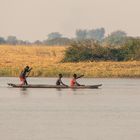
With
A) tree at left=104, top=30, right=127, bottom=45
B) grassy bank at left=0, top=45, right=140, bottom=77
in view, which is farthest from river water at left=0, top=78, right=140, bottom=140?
tree at left=104, top=30, right=127, bottom=45

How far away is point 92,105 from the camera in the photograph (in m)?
36.6

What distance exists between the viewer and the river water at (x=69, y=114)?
86.2 ft

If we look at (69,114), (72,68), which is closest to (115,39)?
(72,68)

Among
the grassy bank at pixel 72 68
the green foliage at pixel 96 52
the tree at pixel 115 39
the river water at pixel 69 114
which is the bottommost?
the river water at pixel 69 114

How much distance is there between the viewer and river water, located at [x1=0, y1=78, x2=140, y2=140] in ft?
86.2

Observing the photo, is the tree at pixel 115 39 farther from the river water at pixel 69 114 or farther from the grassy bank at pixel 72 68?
the river water at pixel 69 114

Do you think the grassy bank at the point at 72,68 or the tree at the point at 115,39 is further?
the tree at the point at 115,39

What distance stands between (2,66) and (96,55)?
7926 mm

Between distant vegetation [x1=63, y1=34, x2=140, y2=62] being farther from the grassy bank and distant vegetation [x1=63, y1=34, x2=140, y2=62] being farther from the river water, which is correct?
the river water

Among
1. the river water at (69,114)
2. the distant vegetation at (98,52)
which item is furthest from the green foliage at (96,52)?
the river water at (69,114)

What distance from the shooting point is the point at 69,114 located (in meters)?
32.3

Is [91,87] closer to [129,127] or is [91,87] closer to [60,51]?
[129,127]

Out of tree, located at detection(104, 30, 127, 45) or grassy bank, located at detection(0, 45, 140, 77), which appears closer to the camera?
grassy bank, located at detection(0, 45, 140, 77)

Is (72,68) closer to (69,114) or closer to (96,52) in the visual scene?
(96,52)
